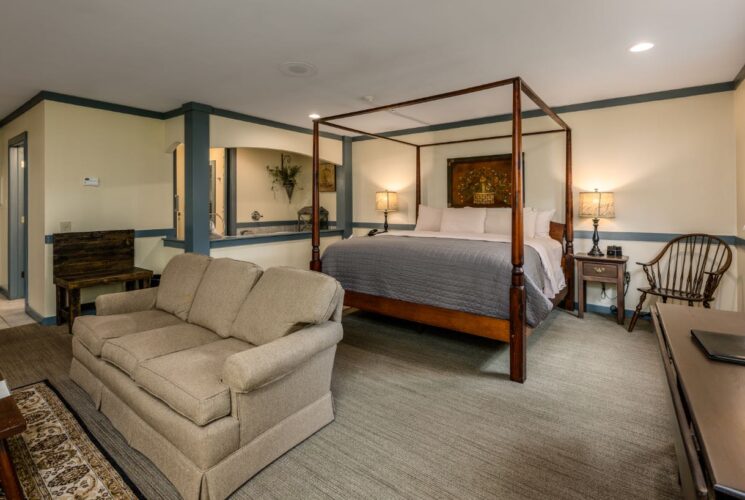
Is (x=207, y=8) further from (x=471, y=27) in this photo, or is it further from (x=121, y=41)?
(x=471, y=27)

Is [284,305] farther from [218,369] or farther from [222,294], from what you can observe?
[222,294]

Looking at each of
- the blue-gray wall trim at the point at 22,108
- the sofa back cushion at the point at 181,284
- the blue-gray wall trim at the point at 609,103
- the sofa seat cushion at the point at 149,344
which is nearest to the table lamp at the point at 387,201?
the blue-gray wall trim at the point at 609,103

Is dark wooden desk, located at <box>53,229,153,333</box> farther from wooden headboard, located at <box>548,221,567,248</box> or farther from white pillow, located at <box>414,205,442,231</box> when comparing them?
wooden headboard, located at <box>548,221,567,248</box>

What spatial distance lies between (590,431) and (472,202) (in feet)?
12.2

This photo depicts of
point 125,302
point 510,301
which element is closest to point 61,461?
point 125,302

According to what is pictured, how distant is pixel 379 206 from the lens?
622 centimetres

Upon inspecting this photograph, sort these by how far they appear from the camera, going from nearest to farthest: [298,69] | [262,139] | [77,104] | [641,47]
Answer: [641,47] < [298,69] < [77,104] < [262,139]

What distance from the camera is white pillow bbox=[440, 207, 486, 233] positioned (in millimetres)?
4789

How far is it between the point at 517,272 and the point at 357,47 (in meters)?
2.11

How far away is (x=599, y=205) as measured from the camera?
4359mm

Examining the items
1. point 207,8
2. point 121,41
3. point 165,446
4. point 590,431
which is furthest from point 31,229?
point 590,431

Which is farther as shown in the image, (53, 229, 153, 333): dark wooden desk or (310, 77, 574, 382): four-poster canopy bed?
(53, 229, 153, 333): dark wooden desk

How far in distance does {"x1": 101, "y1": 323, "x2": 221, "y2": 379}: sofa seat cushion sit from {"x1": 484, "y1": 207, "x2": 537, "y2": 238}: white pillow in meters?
3.34

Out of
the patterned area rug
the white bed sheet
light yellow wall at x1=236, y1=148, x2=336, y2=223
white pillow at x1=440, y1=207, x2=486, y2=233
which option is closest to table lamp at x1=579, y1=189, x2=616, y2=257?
the white bed sheet
